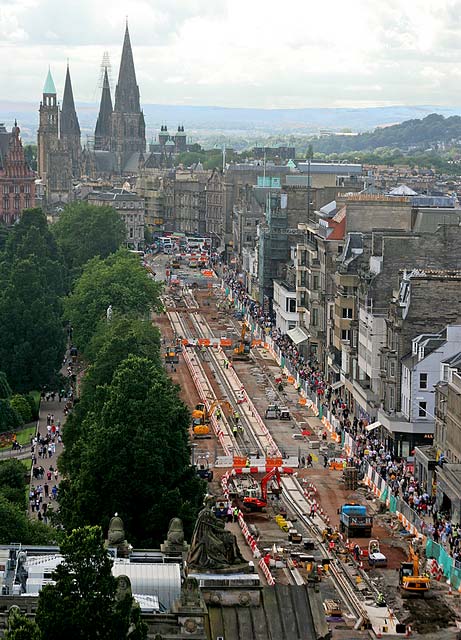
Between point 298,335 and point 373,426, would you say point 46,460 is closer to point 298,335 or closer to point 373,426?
point 373,426

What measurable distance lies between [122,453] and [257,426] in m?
42.2

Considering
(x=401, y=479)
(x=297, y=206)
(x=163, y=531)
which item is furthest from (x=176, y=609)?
(x=297, y=206)

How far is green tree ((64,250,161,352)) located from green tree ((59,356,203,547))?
64.2 meters

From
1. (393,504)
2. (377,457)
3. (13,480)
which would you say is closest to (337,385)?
(377,457)

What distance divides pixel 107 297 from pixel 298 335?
16.2 m

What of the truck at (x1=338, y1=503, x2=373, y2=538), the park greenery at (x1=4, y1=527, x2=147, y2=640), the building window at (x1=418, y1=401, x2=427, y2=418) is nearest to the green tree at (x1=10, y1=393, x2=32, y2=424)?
the building window at (x1=418, y1=401, x2=427, y2=418)

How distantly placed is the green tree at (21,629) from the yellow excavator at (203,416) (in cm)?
6947

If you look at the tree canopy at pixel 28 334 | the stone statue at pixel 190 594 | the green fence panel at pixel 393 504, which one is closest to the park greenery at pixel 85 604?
the stone statue at pixel 190 594

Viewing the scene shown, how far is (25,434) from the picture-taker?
116m

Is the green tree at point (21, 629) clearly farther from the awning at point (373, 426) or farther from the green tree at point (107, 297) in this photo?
the green tree at point (107, 297)

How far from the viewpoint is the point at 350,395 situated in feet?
404

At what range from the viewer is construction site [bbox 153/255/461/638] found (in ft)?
236

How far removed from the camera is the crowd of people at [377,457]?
277 ft

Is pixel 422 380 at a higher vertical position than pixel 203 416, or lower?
higher
